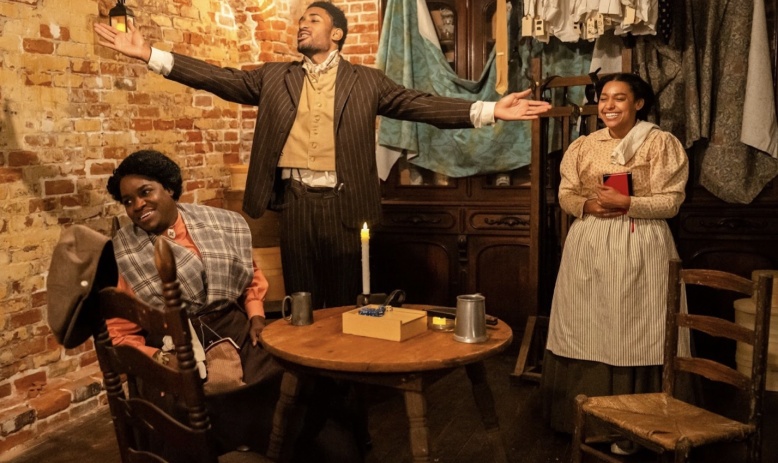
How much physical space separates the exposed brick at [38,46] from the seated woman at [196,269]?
1.08m

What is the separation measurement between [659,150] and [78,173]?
8.24 feet

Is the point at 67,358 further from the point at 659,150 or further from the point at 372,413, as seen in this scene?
the point at 659,150

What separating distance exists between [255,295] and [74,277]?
3.67 ft

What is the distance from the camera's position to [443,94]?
14.3 ft

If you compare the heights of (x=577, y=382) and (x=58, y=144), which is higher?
Answer: (x=58, y=144)

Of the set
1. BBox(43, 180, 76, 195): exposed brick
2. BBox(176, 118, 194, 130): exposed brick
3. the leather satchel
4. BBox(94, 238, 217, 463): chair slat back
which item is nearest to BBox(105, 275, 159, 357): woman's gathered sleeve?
the leather satchel

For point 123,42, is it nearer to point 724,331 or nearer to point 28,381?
point 28,381

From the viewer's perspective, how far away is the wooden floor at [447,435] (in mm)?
2932

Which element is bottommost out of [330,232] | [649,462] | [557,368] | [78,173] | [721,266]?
[649,462]

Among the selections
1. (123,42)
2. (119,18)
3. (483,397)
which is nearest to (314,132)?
(123,42)

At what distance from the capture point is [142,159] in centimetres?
241

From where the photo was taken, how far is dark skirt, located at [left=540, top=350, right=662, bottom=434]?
2.95m

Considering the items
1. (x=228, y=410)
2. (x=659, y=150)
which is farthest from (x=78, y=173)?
(x=659, y=150)

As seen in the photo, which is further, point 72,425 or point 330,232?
point 72,425
